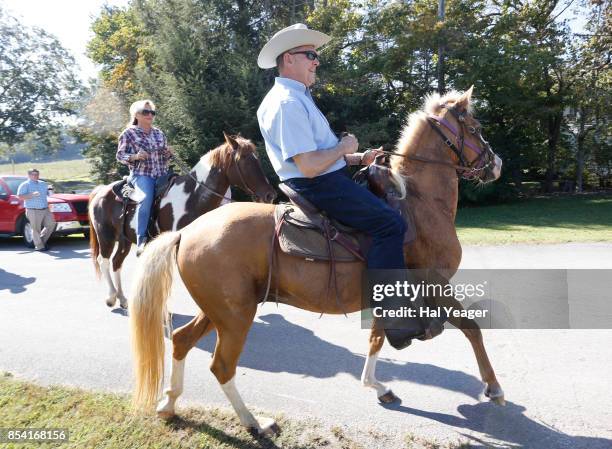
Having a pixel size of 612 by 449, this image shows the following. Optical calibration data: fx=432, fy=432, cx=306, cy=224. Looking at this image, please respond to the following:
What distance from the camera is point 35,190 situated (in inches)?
443

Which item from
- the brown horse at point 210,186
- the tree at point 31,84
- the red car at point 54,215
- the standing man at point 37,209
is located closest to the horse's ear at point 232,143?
the brown horse at point 210,186

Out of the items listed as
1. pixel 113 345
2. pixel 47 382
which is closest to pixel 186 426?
pixel 47 382

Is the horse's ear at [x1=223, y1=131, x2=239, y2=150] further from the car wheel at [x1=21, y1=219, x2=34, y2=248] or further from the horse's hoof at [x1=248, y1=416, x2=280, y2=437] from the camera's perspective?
the car wheel at [x1=21, y1=219, x2=34, y2=248]

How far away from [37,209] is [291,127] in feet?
35.3

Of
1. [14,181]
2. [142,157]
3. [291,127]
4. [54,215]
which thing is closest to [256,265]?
[291,127]

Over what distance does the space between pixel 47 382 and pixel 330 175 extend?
326 centimetres

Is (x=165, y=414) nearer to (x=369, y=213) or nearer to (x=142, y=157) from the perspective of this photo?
(x=369, y=213)

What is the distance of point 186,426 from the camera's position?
3.18 m

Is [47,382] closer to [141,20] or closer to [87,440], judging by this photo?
[87,440]

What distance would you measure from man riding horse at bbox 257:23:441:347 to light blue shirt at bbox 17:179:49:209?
34.3 ft

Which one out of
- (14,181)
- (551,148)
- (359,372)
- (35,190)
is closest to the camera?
(359,372)

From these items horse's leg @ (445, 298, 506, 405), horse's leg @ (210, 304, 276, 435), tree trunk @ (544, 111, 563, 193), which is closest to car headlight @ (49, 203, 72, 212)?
horse's leg @ (210, 304, 276, 435)

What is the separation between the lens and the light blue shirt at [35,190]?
11.0 meters

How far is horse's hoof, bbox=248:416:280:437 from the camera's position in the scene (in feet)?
10.0
